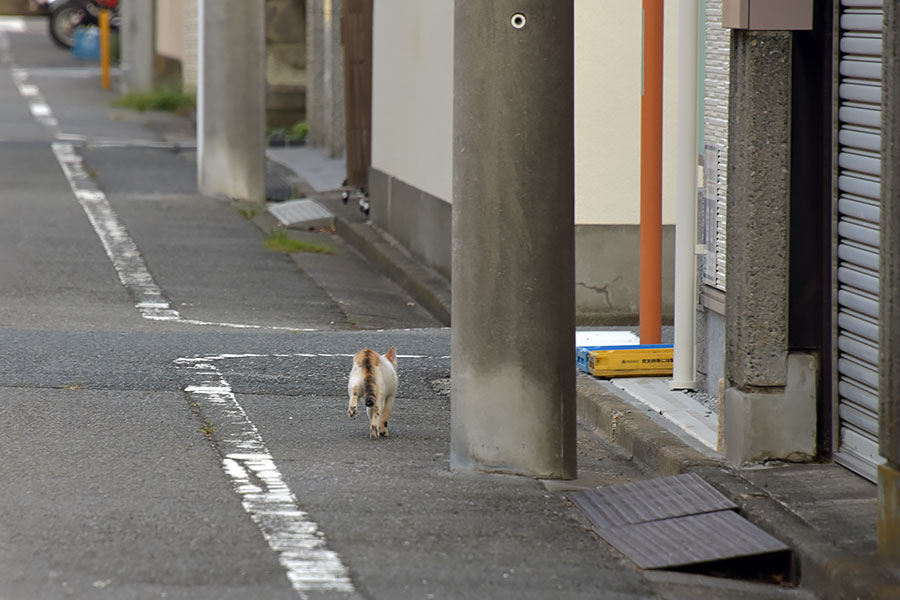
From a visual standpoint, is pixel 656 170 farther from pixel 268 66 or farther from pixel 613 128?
pixel 268 66

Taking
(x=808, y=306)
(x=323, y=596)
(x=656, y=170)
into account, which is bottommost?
(x=323, y=596)

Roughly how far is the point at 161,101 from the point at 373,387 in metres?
21.3

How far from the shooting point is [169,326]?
1017 centimetres

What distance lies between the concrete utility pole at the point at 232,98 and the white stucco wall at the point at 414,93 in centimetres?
185

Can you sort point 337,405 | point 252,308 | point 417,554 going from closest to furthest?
point 417,554 < point 337,405 < point 252,308

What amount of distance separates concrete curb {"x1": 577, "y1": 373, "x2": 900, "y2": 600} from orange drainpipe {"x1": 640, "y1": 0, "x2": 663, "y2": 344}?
0.66m

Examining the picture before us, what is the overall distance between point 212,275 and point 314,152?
31.5 feet

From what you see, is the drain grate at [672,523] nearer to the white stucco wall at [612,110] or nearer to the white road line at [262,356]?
the white road line at [262,356]

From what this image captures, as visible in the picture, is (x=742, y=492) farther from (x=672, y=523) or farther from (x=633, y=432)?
(x=633, y=432)

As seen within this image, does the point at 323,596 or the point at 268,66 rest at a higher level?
the point at 268,66

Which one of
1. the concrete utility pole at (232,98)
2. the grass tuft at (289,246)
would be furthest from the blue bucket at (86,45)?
the grass tuft at (289,246)

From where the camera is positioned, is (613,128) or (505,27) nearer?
(505,27)

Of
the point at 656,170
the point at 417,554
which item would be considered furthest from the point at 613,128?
the point at 417,554

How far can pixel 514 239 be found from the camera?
6355 millimetres
